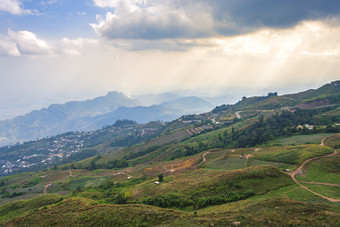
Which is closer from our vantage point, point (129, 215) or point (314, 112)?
point (129, 215)

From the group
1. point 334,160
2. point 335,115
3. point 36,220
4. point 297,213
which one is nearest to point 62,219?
point 36,220

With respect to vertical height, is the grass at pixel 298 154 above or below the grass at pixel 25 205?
above

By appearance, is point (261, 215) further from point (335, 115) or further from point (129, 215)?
point (335, 115)

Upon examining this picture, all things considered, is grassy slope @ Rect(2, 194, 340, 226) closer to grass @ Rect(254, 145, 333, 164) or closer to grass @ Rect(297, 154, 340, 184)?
grass @ Rect(297, 154, 340, 184)

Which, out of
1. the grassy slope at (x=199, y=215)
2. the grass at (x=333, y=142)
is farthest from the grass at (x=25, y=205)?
the grass at (x=333, y=142)

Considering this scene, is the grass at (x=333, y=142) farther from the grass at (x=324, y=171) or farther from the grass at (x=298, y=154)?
the grass at (x=324, y=171)

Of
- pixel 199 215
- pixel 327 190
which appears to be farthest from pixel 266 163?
pixel 199 215

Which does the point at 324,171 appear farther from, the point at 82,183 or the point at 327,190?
the point at 82,183

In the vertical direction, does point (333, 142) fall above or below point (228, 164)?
above

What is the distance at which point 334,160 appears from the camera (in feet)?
178

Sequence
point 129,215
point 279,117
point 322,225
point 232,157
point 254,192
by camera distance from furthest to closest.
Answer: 1. point 279,117
2. point 232,157
3. point 254,192
4. point 129,215
5. point 322,225

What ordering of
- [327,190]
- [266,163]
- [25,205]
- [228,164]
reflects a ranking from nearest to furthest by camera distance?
[327,190] → [25,205] → [266,163] → [228,164]

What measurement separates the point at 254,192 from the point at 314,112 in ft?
469

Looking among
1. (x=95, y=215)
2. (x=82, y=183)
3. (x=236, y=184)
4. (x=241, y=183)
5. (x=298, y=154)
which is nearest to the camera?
(x=95, y=215)
